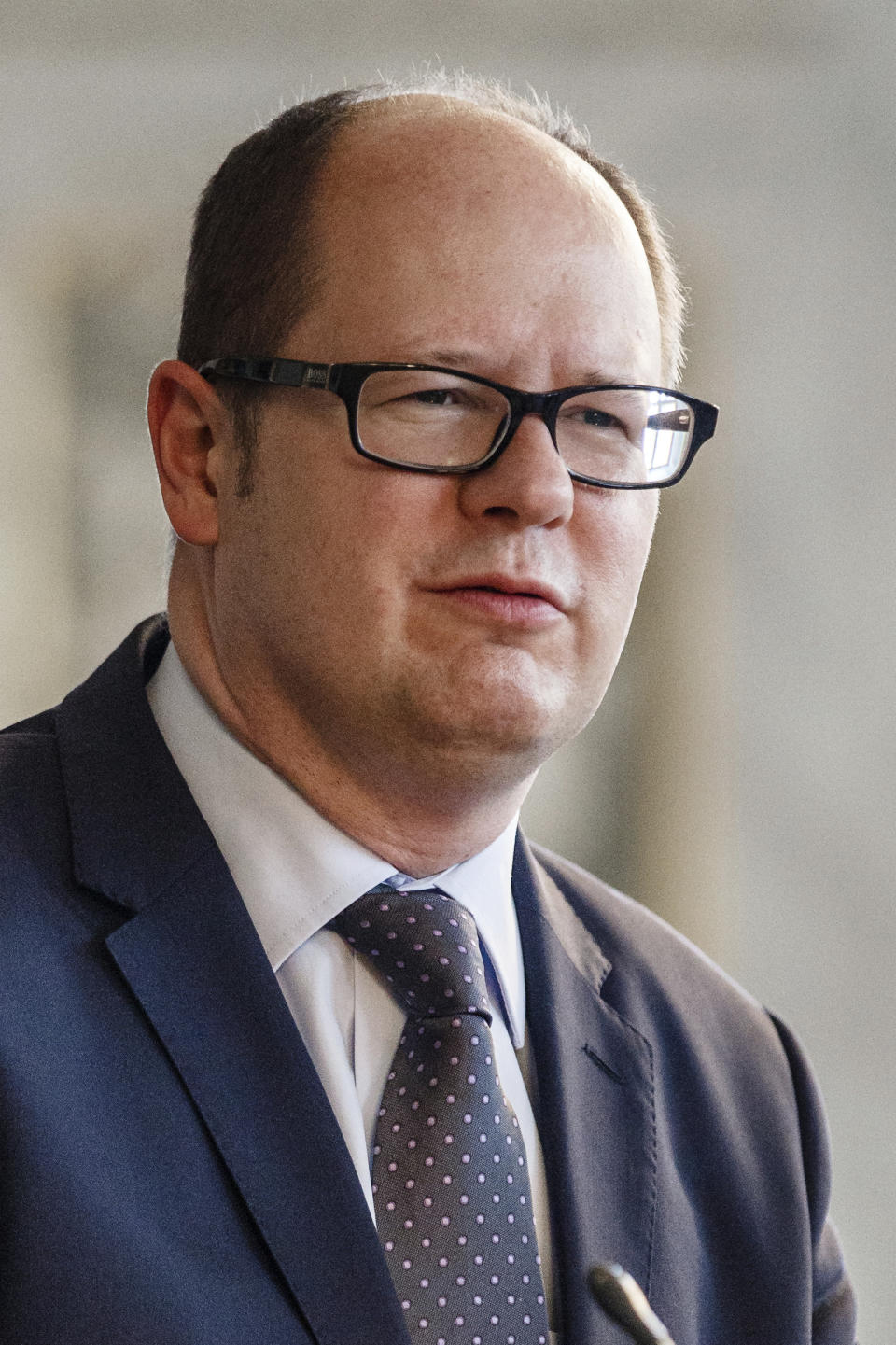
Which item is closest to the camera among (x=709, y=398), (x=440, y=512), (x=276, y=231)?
(x=440, y=512)

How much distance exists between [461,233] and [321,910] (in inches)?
21.7

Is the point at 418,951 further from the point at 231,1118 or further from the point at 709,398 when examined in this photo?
the point at 709,398

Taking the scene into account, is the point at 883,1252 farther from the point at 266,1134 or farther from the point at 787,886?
the point at 266,1134

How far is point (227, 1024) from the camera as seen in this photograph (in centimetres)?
104

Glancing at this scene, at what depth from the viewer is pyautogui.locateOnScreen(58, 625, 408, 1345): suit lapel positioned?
98cm

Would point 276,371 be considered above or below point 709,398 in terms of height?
below

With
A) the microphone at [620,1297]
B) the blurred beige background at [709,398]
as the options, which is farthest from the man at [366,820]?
the blurred beige background at [709,398]

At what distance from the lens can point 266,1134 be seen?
3.32 feet

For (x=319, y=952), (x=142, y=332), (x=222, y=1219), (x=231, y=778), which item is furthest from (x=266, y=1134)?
(x=142, y=332)

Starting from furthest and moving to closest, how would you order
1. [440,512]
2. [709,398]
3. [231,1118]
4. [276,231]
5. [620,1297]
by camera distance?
1. [709,398]
2. [276,231]
3. [440,512]
4. [231,1118]
5. [620,1297]

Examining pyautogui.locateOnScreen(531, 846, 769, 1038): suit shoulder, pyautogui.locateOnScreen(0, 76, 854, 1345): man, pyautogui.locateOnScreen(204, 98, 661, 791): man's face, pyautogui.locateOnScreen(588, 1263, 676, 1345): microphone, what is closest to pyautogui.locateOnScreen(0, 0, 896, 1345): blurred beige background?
pyautogui.locateOnScreen(531, 846, 769, 1038): suit shoulder

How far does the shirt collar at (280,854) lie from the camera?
1.14 metres

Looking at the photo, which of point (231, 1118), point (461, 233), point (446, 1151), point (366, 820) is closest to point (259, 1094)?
point (231, 1118)

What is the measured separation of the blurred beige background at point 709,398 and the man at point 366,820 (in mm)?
1745
